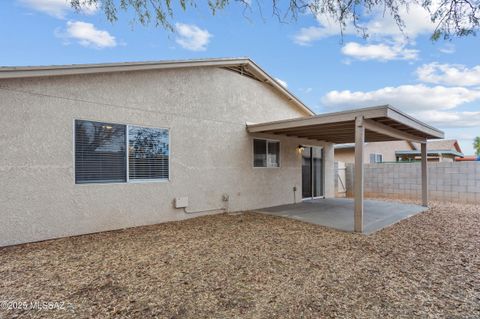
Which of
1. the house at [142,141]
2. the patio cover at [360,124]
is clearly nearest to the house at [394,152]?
the house at [142,141]

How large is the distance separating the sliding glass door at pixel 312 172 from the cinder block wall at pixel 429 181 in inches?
118

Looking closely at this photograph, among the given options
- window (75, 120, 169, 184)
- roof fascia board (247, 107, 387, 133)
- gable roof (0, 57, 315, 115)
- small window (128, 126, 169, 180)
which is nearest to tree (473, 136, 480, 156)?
gable roof (0, 57, 315, 115)

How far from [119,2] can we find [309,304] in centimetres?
470

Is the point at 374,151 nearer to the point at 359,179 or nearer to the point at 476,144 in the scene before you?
the point at 359,179

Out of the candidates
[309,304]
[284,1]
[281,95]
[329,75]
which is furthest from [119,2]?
[329,75]

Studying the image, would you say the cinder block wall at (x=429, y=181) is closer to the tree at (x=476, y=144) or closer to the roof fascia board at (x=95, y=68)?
the roof fascia board at (x=95, y=68)

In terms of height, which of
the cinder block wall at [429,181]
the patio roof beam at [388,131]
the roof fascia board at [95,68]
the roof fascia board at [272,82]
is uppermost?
the roof fascia board at [272,82]

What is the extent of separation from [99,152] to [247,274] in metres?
4.15

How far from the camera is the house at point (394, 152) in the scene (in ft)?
56.8

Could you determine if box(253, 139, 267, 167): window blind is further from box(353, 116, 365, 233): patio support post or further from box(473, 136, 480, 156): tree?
→ box(473, 136, 480, 156): tree

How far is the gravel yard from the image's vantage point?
2703mm

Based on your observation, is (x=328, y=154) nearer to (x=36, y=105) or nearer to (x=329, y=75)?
(x=329, y=75)

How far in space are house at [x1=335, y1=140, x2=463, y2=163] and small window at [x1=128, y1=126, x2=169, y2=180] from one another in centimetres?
1307

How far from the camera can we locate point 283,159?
9.65 meters
